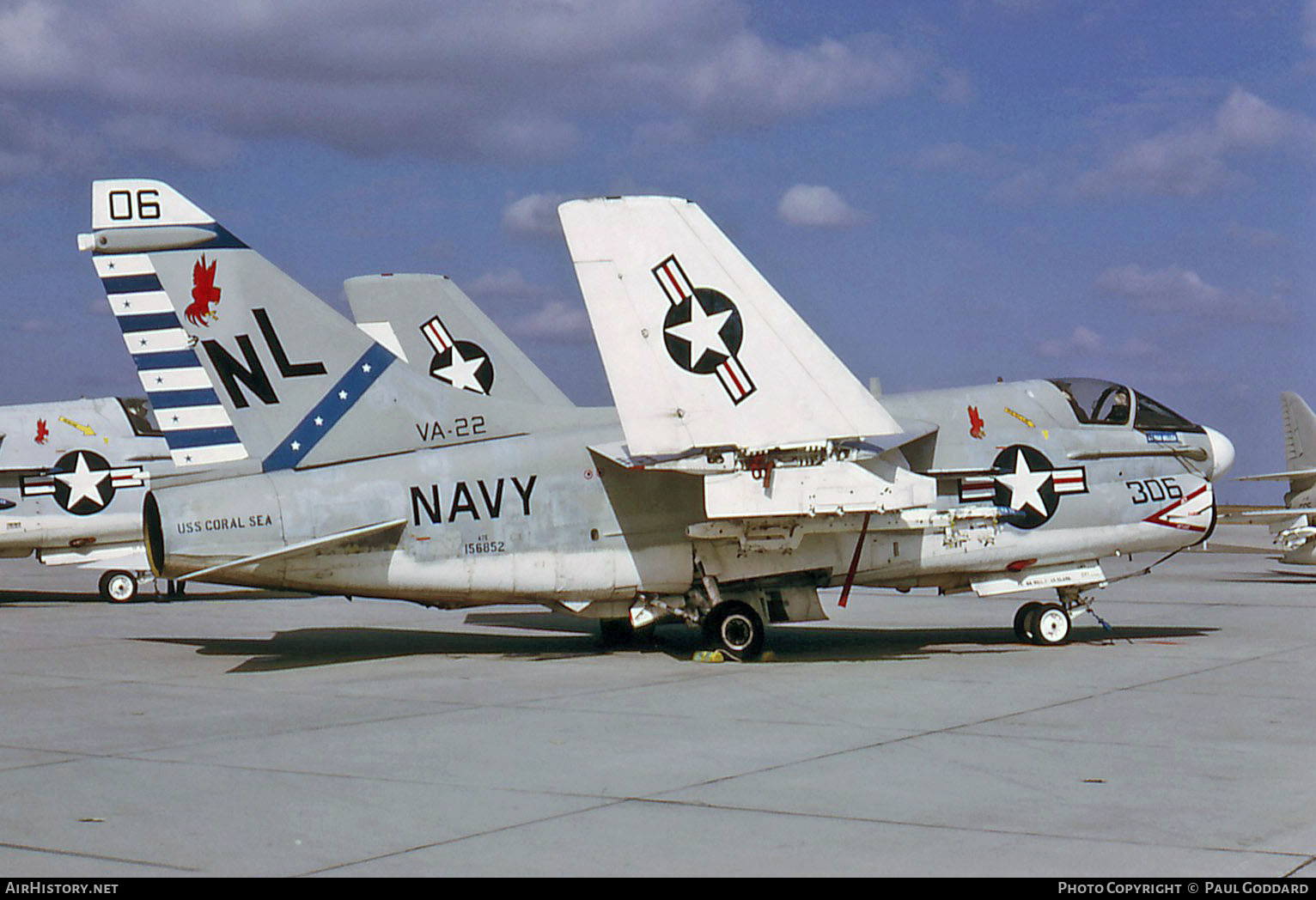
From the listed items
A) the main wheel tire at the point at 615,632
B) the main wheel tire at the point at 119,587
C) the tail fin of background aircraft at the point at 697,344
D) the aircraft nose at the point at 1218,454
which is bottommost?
the main wheel tire at the point at 615,632

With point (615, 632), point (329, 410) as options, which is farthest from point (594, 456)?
point (615, 632)

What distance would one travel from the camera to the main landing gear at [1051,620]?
15.1 metres

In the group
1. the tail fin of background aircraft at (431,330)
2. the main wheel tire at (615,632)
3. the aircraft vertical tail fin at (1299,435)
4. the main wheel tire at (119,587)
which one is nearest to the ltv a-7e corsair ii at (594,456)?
the main wheel tire at (615,632)

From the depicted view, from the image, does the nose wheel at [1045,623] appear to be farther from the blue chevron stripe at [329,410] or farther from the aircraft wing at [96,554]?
the aircraft wing at [96,554]

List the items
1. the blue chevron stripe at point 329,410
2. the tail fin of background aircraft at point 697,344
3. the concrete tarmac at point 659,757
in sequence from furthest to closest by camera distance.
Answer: the blue chevron stripe at point 329,410, the tail fin of background aircraft at point 697,344, the concrete tarmac at point 659,757

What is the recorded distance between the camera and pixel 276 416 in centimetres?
1330

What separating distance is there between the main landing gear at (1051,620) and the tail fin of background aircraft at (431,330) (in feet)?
24.3

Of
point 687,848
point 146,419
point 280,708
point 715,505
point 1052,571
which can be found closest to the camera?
point 687,848

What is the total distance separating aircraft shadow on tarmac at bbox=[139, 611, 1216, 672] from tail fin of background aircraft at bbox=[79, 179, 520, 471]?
2370mm

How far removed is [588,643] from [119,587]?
37.4 ft

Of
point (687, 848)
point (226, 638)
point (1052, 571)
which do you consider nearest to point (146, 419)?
point (226, 638)

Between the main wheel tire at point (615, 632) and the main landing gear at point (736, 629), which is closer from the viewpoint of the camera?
the main landing gear at point (736, 629)
